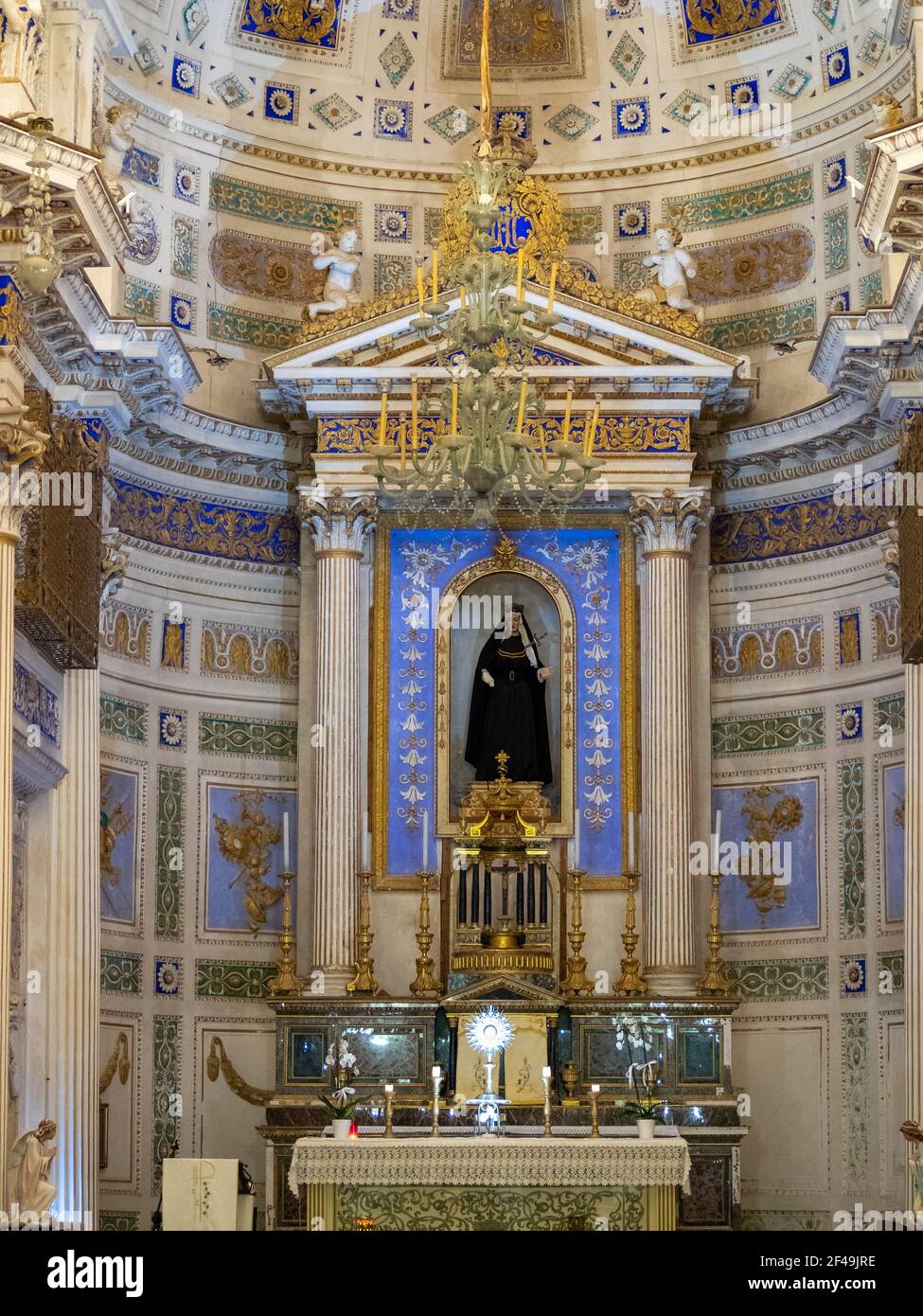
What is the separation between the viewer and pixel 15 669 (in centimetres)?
1717

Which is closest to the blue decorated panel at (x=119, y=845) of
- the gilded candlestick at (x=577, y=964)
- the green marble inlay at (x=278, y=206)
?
the gilded candlestick at (x=577, y=964)

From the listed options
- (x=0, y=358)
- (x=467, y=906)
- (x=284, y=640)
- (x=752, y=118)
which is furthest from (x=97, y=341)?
(x=752, y=118)

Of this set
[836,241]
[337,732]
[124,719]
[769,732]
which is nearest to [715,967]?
[769,732]

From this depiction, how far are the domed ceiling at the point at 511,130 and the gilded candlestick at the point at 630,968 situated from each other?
5243mm

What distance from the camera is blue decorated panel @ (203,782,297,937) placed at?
21578 millimetres

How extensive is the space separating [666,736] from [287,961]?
13.1 ft

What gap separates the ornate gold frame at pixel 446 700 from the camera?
2123cm

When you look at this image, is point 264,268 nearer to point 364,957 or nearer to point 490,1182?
point 364,957

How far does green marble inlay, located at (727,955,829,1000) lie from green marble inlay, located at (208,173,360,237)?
8289mm

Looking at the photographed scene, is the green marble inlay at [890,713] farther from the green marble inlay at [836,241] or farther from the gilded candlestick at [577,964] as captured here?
the green marble inlay at [836,241]

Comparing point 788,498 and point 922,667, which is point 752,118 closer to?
point 788,498

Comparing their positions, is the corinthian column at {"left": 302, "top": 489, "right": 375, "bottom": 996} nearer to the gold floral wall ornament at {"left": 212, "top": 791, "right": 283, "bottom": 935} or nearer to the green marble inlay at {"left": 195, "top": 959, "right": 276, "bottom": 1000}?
the gold floral wall ornament at {"left": 212, "top": 791, "right": 283, "bottom": 935}

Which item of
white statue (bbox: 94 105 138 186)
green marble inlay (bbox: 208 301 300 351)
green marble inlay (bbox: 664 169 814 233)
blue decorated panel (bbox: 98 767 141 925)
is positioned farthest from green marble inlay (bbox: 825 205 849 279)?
blue decorated panel (bbox: 98 767 141 925)

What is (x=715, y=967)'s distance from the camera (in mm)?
20484
